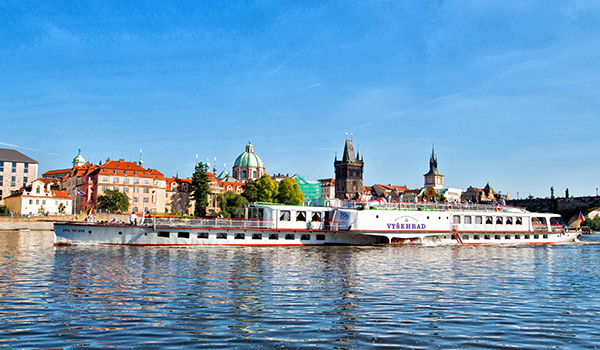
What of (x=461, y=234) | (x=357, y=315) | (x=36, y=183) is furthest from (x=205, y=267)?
(x=36, y=183)

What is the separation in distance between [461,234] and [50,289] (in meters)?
41.3

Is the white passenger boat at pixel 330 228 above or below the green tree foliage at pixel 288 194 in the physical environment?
below

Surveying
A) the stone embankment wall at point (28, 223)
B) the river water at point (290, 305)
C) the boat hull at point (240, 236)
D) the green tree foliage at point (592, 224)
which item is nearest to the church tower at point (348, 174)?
the green tree foliage at point (592, 224)

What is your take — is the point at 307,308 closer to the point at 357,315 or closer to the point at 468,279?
the point at 357,315

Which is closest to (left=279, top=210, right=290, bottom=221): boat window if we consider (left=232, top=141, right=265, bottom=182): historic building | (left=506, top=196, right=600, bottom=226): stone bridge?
(left=506, top=196, right=600, bottom=226): stone bridge

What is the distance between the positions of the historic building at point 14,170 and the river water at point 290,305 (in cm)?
11210

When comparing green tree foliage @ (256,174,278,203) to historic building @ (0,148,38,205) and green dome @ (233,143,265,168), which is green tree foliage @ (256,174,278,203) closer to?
historic building @ (0,148,38,205)

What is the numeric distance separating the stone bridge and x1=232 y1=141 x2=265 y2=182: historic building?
10688 centimetres

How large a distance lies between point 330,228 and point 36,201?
83.8 meters

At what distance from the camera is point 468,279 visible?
2277 cm

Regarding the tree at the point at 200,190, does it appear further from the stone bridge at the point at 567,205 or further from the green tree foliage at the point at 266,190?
the stone bridge at the point at 567,205

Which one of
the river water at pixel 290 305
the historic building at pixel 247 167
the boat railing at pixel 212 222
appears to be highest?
the historic building at pixel 247 167

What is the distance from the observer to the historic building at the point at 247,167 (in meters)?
194

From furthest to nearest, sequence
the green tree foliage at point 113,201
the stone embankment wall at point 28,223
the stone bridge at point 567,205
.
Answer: the green tree foliage at point 113,201 → the stone bridge at point 567,205 → the stone embankment wall at point 28,223
